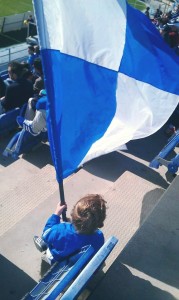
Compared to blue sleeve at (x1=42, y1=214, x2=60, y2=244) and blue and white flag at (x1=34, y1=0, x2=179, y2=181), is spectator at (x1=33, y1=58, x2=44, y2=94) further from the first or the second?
blue sleeve at (x1=42, y1=214, x2=60, y2=244)

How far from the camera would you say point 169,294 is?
331 cm

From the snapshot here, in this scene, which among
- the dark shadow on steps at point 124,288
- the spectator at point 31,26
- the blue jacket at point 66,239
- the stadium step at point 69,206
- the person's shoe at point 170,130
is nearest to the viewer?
the blue jacket at point 66,239

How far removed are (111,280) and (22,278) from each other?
0.86 metres

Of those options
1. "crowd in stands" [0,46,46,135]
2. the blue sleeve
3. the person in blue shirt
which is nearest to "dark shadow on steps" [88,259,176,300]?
the person in blue shirt

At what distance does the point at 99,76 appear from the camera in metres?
3.37

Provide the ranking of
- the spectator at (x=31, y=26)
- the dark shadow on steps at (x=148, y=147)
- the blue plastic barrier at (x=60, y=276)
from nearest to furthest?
the blue plastic barrier at (x=60, y=276) → the dark shadow on steps at (x=148, y=147) → the spectator at (x=31, y=26)

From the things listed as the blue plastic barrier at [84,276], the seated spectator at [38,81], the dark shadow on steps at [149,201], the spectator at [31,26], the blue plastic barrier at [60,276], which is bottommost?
the blue plastic barrier at [60,276]

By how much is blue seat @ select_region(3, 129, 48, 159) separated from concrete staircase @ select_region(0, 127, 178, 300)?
0.44 ft

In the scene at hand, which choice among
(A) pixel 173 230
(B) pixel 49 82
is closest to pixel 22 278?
(A) pixel 173 230

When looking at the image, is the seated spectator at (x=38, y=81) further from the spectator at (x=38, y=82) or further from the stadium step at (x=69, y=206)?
the stadium step at (x=69, y=206)

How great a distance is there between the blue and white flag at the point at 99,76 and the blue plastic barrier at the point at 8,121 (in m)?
3.27

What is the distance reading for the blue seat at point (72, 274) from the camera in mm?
2531

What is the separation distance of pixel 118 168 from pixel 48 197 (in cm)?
137

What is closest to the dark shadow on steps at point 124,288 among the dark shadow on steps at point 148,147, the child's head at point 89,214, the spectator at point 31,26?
the child's head at point 89,214
